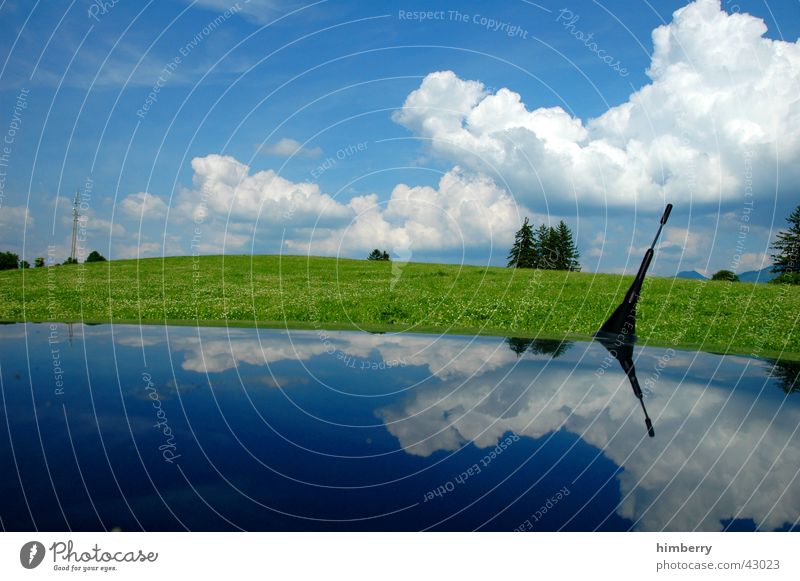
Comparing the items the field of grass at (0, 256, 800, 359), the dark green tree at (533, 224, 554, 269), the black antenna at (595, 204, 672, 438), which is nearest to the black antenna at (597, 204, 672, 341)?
the black antenna at (595, 204, 672, 438)

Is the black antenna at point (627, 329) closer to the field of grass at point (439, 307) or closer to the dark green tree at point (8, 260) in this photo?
the field of grass at point (439, 307)

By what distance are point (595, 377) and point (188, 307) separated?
16622 mm

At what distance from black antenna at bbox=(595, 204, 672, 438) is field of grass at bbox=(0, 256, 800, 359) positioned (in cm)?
111

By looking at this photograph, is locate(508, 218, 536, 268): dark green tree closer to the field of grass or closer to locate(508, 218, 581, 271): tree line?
locate(508, 218, 581, 271): tree line

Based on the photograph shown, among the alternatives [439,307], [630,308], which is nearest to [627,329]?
[630,308]

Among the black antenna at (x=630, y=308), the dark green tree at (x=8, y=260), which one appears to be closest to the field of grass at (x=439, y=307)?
the black antenna at (x=630, y=308)

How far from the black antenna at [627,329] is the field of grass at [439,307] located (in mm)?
1107

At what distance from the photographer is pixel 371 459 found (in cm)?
615

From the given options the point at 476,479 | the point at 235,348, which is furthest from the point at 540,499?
the point at 235,348

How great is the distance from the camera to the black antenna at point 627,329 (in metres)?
11.1

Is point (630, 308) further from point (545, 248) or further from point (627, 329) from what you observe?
point (545, 248)

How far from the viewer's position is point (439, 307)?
22.5 metres

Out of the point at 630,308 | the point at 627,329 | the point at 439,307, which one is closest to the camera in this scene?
the point at 630,308

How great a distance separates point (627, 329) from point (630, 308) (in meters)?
1.58
